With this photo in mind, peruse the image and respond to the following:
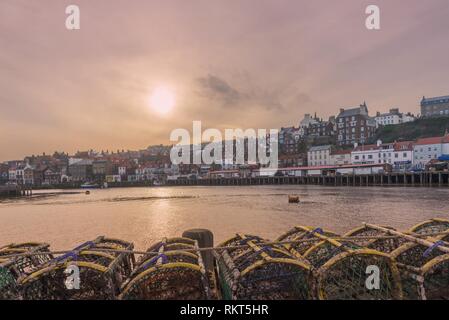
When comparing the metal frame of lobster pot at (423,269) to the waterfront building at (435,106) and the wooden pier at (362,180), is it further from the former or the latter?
the waterfront building at (435,106)

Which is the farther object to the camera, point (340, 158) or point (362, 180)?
point (340, 158)

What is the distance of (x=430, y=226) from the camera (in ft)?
30.1

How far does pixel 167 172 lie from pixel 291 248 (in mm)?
173511

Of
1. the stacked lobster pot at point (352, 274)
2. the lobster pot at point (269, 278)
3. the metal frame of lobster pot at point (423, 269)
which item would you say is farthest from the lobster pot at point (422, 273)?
the lobster pot at point (269, 278)

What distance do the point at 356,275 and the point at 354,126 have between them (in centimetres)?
14265

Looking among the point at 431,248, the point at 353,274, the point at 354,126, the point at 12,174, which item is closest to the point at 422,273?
the point at 431,248

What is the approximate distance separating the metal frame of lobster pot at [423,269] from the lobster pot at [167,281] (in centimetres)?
360

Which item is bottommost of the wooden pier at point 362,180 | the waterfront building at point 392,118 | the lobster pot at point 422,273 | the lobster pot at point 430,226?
the wooden pier at point 362,180

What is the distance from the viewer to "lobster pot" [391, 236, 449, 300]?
220 inches

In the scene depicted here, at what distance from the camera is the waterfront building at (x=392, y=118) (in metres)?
152

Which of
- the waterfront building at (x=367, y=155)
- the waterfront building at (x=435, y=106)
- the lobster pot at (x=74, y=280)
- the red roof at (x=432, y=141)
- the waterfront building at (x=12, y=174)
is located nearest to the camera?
the lobster pot at (x=74, y=280)

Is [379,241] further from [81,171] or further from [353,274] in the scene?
[81,171]
